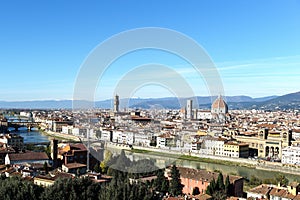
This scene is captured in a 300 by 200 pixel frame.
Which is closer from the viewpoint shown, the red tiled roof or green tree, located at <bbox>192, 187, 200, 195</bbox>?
green tree, located at <bbox>192, 187, 200, 195</bbox>

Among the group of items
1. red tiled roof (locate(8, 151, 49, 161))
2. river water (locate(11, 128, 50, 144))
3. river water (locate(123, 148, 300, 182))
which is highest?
red tiled roof (locate(8, 151, 49, 161))

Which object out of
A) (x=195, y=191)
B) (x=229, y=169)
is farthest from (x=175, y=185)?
(x=229, y=169)

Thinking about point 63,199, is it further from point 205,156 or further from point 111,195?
point 205,156

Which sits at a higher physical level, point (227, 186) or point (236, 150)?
point (227, 186)

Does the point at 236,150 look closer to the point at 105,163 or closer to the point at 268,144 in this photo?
the point at 268,144

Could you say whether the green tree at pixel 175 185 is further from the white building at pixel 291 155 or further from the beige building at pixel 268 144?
the beige building at pixel 268 144

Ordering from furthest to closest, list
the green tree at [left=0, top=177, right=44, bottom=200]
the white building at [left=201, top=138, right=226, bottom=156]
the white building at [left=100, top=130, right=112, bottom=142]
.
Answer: the white building at [left=100, top=130, right=112, bottom=142], the white building at [left=201, top=138, right=226, bottom=156], the green tree at [left=0, top=177, right=44, bottom=200]

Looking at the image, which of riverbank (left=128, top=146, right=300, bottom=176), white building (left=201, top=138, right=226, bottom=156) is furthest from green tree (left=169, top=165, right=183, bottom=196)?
white building (left=201, top=138, right=226, bottom=156)

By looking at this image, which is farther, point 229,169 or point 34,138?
point 34,138

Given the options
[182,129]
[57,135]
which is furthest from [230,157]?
[57,135]

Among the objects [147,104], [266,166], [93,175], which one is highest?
[147,104]

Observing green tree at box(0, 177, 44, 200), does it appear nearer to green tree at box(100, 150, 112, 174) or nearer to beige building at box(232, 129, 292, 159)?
green tree at box(100, 150, 112, 174)
